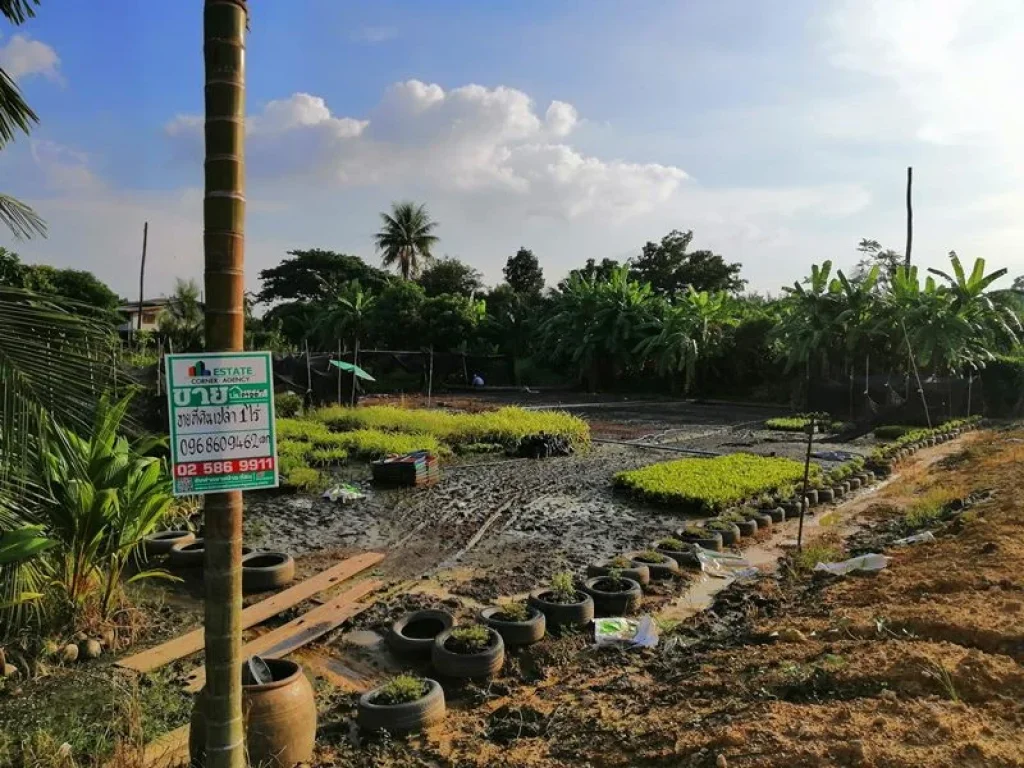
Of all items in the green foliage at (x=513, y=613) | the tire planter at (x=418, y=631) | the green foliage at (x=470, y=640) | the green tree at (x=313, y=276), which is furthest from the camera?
the green tree at (x=313, y=276)

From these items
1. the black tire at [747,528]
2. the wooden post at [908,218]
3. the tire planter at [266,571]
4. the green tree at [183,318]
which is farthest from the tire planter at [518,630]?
the wooden post at [908,218]

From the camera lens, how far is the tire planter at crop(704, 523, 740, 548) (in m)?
8.00

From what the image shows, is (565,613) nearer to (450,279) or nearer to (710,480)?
(710,480)

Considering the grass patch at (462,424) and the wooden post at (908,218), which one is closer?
the grass patch at (462,424)

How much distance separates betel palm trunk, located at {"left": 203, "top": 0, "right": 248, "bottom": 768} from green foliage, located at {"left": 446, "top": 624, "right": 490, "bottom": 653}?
224 cm

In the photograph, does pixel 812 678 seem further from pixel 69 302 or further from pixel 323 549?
pixel 323 549

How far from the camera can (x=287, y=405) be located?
17594 millimetres

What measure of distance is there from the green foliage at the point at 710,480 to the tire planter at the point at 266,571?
213 inches

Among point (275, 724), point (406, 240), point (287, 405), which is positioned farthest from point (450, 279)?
point (275, 724)

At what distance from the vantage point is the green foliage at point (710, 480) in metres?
9.71

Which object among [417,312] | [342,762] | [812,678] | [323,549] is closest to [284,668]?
[342,762]

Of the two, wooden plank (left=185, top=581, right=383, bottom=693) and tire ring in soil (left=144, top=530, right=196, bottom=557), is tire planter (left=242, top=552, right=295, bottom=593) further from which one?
tire ring in soil (left=144, top=530, right=196, bottom=557)

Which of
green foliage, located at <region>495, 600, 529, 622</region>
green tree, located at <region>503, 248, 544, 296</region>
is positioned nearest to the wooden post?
green tree, located at <region>503, 248, 544, 296</region>

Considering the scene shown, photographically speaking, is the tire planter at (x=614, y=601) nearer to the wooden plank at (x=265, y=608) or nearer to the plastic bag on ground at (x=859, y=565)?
the plastic bag on ground at (x=859, y=565)
